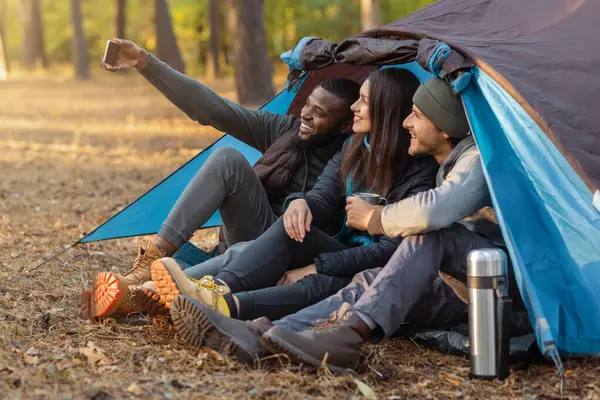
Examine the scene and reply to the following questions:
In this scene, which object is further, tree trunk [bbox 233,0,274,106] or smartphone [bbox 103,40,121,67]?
tree trunk [bbox 233,0,274,106]

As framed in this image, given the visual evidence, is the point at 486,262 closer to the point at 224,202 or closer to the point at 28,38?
the point at 224,202

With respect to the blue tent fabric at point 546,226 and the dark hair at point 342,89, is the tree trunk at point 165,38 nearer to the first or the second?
the dark hair at point 342,89

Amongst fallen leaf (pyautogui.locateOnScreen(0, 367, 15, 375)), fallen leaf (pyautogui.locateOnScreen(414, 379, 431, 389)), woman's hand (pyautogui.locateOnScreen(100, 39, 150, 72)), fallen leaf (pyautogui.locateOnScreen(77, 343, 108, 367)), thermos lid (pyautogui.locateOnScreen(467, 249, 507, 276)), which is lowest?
fallen leaf (pyautogui.locateOnScreen(414, 379, 431, 389))

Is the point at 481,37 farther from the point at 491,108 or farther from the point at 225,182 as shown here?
the point at 225,182

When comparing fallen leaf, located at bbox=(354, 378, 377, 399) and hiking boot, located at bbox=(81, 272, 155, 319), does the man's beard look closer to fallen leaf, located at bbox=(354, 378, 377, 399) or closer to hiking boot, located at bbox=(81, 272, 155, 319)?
hiking boot, located at bbox=(81, 272, 155, 319)

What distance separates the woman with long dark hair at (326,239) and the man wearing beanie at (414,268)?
0.17 metres

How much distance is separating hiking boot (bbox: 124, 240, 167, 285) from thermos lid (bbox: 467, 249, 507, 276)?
1632mm

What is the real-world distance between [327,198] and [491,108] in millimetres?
1023

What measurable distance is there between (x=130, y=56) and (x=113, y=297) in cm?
141

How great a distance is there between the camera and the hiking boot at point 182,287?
367cm

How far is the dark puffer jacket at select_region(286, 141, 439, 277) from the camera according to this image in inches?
159

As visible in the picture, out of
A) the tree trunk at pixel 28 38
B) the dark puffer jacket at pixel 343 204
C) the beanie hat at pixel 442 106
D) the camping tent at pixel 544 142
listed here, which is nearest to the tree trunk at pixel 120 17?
the tree trunk at pixel 28 38

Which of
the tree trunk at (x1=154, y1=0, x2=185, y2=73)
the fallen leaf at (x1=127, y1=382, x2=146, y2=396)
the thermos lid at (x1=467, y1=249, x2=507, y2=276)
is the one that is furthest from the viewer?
the tree trunk at (x1=154, y1=0, x2=185, y2=73)

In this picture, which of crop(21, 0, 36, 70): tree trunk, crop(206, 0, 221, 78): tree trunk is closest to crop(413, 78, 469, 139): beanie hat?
crop(206, 0, 221, 78): tree trunk
